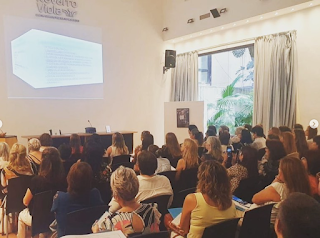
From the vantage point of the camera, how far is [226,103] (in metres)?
8.40

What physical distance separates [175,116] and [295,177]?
6678 millimetres

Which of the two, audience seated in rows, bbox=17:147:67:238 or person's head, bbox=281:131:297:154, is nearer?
audience seated in rows, bbox=17:147:67:238

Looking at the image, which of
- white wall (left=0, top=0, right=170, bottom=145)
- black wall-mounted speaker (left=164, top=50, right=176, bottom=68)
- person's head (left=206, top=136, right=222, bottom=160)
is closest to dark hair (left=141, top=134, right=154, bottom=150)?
person's head (left=206, top=136, right=222, bottom=160)

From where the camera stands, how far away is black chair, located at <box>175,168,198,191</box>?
11.3 ft

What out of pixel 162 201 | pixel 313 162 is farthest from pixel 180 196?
pixel 313 162

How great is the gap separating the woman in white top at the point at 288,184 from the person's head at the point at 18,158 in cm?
260

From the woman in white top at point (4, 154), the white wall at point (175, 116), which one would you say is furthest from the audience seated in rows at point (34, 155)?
the white wall at point (175, 116)

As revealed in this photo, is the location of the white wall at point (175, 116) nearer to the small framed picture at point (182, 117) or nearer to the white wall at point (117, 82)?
the small framed picture at point (182, 117)

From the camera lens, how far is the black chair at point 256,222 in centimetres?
202

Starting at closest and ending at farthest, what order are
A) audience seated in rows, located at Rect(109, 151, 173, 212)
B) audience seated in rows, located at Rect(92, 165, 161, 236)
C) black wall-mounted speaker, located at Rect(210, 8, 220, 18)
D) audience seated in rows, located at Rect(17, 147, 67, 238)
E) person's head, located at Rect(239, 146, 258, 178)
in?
1. audience seated in rows, located at Rect(92, 165, 161, 236)
2. audience seated in rows, located at Rect(109, 151, 173, 212)
3. audience seated in rows, located at Rect(17, 147, 67, 238)
4. person's head, located at Rect(239, 146, 258, 178)
5. black wall-mounted speaker, located at Rect(210, 8, 220, 18)

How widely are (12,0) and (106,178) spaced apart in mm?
5680

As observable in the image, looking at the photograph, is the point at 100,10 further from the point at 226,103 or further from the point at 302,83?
Answer: the point at 302,83

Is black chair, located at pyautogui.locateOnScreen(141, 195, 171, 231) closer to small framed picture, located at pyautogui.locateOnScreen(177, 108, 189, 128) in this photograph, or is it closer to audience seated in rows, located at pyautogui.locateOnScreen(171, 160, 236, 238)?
audience seated in rows, located at pyautogui.locateOnScreen(171, 160, 236, 238)

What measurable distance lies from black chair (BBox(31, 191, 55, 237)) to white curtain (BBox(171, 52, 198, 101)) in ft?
22.6
